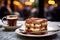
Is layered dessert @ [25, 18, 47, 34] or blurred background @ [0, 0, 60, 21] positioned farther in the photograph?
blurred background @ [0, 0, 60, 21]

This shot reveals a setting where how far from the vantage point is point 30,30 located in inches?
42.7

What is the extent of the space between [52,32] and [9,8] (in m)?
1.64

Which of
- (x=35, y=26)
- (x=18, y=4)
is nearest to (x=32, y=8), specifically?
(x=18, y=4)

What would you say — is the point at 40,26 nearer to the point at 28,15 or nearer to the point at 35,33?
the point at 35,33

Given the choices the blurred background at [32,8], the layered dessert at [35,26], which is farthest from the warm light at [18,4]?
the layered dessert at [35,26]

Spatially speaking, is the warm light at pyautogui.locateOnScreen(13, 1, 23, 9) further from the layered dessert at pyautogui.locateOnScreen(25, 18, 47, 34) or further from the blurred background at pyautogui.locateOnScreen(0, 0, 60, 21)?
the layered dessert at pyautogui.locateOnScreen(25, 18, 47, 34)

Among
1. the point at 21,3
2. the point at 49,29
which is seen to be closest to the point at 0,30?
the point at 49,29

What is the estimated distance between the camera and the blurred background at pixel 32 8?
8.31ft

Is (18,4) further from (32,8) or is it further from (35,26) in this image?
(35,26)

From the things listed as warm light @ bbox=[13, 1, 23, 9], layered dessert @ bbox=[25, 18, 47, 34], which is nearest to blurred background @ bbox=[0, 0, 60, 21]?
warm light @ bbox=[13, 1, 23, 9]

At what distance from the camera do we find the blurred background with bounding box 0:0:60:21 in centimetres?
253

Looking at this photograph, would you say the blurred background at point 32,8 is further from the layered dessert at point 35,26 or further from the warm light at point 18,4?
the layered dessert at point 35,26

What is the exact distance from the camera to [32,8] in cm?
257

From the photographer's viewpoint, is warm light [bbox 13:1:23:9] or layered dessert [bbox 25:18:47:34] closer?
layered dessert [bbox 25:18:47:34]
